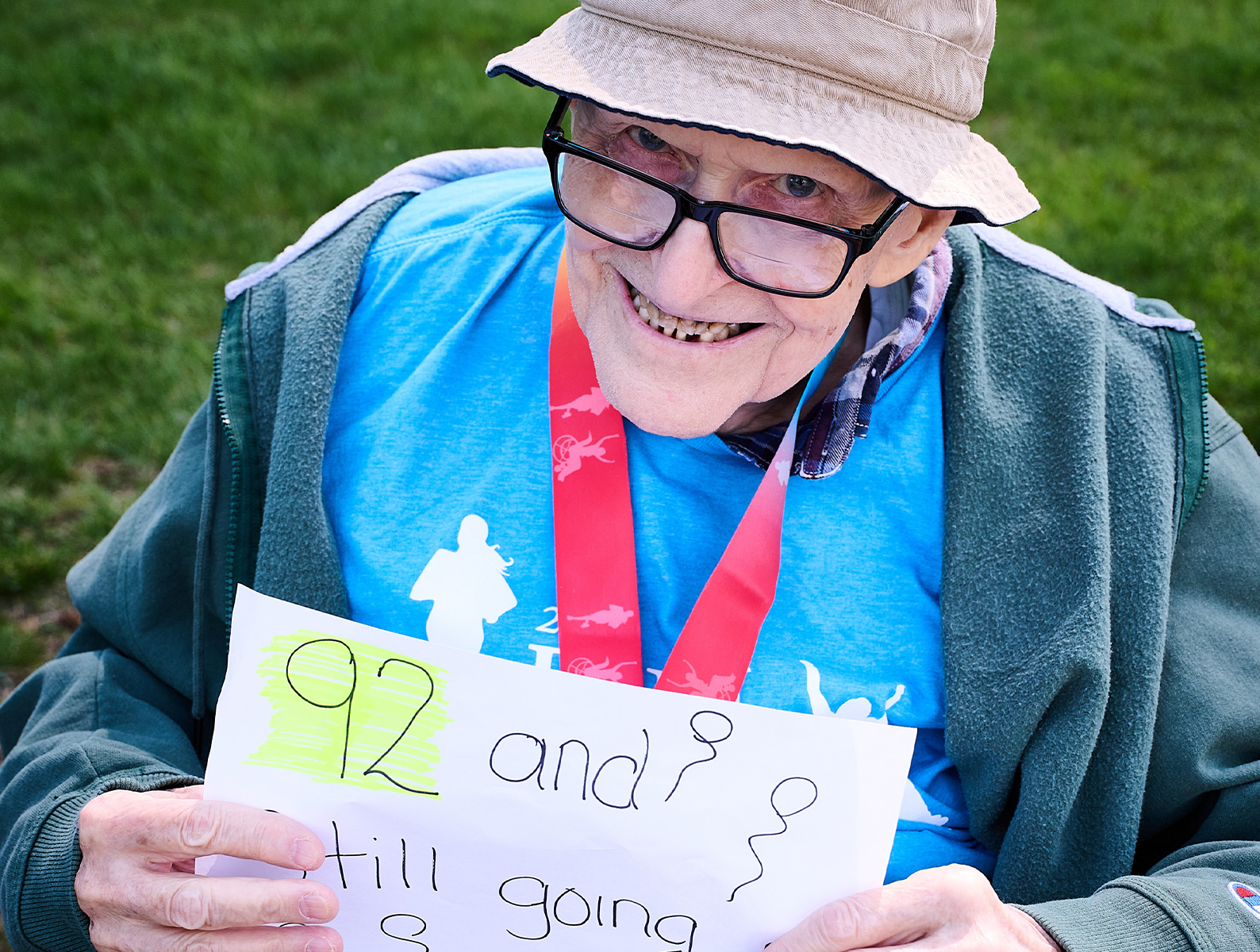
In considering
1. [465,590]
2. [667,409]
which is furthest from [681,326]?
[465,590]

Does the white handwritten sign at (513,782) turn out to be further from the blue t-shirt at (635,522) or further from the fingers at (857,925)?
the blue t-shirt at (635,522)

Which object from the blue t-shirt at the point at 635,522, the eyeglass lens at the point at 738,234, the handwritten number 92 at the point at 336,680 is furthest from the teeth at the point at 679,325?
the handwritten number 92 at the point at 336,680

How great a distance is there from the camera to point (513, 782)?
137cm

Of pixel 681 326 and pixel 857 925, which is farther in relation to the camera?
pixel 681 326

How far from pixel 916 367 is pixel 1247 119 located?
153 inches

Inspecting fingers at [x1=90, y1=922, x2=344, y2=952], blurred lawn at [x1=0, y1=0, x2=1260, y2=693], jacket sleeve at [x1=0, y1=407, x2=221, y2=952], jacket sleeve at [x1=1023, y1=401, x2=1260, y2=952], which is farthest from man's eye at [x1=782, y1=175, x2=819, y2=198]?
blurred lawn at [x1=0, y1=0, x2=1260, y2=693]

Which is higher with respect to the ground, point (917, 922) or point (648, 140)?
point (648, 140)

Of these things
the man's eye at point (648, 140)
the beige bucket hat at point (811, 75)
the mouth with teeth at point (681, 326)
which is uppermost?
the beige bucket hat at point (811, 75)

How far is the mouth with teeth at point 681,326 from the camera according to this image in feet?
4.84

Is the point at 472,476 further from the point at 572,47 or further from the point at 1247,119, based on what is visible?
the point at 1247,119

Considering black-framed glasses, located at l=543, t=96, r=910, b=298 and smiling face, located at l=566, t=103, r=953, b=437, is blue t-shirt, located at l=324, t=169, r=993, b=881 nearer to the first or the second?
smiling face, located at l=566, t=103, r=953, b=437

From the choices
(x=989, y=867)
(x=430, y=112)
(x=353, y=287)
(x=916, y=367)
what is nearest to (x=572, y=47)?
(x=353, y=287)

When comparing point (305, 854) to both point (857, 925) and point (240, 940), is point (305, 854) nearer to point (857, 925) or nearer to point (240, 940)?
point (240, 940)

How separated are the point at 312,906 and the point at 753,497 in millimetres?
769
